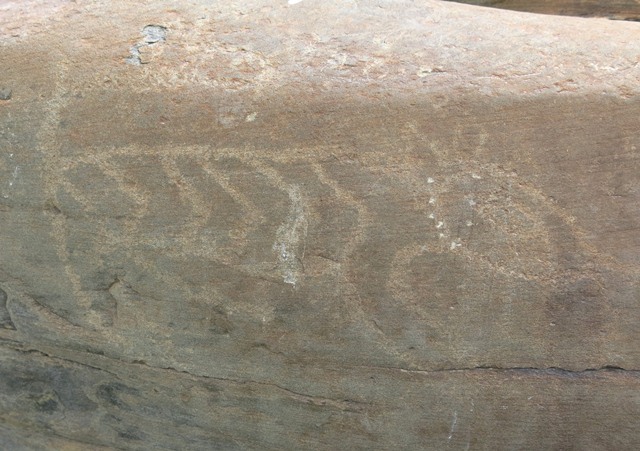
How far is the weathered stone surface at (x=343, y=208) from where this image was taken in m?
1.72

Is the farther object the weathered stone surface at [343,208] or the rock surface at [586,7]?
the rock surface at [586,7]

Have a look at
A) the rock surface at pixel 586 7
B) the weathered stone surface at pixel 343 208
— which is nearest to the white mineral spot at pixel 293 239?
the weathered stone surface at pixel 343 208

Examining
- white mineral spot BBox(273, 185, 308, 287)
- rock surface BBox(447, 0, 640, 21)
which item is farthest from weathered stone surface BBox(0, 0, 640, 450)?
rock surface BBox(447, 0, 640, 21)

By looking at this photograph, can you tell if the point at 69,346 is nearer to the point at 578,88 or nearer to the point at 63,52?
the point at 63,52

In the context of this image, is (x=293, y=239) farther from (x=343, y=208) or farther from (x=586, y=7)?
(x=586, y=7)

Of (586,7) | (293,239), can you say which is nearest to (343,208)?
(293,239)

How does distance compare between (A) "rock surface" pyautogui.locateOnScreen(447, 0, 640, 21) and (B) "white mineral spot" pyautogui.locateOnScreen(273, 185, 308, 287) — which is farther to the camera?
(A) "rock surface" pyautogui.locateOnScreen(447, 0, 640, 21)

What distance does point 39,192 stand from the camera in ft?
6.33

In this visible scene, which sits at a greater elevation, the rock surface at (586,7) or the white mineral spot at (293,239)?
the rock surface at (586,7)

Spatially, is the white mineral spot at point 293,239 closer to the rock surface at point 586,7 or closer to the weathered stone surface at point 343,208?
the weathered stone surface at point 343,208

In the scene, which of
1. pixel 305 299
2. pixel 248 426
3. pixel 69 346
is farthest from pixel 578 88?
pixel 69 346

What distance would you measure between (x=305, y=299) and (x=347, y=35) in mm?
744

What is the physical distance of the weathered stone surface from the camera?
5.65 ft

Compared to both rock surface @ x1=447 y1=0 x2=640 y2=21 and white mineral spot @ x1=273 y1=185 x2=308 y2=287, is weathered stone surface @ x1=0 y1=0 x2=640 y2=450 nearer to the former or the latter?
white mineral spot @ x1=273 y1=185 x2=308 y2=287
